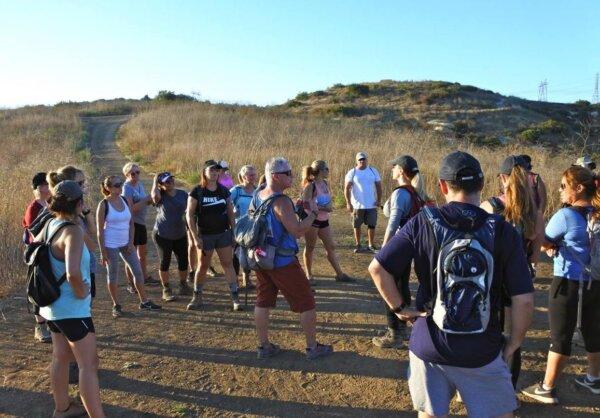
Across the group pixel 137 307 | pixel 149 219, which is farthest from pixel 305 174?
pixel 149 219

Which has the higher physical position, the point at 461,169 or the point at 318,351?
the point at 461,169

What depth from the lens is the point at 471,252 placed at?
2.01 m

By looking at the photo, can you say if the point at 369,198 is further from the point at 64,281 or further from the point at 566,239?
the point at 64,281

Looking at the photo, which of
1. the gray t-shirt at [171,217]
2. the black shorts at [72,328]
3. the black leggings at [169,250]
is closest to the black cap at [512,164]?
the black shorts at [72,328]

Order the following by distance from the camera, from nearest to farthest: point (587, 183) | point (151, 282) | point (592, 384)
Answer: point (587, 183) < point (592, 384) < point (151, 282)

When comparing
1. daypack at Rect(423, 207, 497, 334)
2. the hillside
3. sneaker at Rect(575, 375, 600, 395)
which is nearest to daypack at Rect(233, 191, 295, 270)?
daypack at Rect(423, 207, 497, 334)

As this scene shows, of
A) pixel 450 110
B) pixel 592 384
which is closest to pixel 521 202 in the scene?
pixel 592 384

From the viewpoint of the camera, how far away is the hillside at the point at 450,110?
27.6m

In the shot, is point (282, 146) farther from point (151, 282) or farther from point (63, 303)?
point (63, 303)

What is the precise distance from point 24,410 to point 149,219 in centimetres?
680

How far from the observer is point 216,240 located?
5.51 m

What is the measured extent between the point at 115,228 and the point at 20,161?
12.2 m

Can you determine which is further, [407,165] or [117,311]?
[117,311]

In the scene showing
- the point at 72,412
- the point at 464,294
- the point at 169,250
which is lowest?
the point at 72,412
